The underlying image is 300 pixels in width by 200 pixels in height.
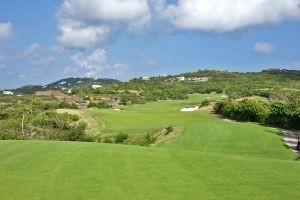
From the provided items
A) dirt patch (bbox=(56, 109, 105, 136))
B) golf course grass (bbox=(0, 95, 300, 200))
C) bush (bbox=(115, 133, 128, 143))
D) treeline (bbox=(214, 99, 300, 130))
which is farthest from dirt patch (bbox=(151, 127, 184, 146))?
golf course grass (bbox=(0, 95, 300, 200))

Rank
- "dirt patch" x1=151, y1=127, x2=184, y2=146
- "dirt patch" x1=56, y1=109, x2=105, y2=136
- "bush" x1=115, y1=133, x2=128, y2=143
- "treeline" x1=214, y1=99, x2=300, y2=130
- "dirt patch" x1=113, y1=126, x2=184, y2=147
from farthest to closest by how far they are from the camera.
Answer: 1. "treeline" x1=214, y1=99, x2=300, y2=130
2. "dirt patch" x1=56, y1=109, x2=105, y2=136
3. "bush" x1=115, y1=133, x2=128, y2=143
4. "dirt patch" x1=113, y1=126, x2=184, y2=147
5. "dirt patch" x1=151, y1=127, x2=184, y2=146

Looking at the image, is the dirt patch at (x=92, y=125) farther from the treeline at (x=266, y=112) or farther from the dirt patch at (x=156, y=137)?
the treeline at (x=266, y=112)

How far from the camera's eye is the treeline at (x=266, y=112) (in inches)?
2603

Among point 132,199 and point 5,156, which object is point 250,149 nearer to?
point 5,156

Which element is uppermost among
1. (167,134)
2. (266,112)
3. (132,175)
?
(266,112)

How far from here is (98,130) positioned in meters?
66.6

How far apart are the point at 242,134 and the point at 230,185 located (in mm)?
35099

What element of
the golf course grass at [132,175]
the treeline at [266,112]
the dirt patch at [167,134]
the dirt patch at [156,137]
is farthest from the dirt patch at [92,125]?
the golf course grass at [132,175]

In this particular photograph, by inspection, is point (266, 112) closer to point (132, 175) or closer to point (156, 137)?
point (156, 137)

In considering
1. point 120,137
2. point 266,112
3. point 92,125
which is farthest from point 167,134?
point 266,112

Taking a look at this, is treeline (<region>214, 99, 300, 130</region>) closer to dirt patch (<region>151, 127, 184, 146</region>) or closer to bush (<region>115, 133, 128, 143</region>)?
dirt patch (<region>151, 127, 184, 146</region>)

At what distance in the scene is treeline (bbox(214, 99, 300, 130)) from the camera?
66.1 metres

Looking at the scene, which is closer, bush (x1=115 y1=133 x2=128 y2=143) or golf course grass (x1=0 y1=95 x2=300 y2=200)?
golf course grass (x1=0 y1=95 x2=300 y2=200)

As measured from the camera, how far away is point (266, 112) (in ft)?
241
